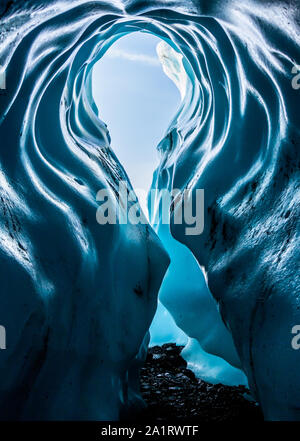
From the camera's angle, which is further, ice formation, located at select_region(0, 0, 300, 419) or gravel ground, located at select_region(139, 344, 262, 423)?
gravel ground, located at select_region(139, 344, 262, 423)

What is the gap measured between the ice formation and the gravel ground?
0.29m

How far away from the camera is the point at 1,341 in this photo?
5.59 ft

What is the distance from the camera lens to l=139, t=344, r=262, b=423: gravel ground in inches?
121

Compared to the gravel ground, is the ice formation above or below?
above

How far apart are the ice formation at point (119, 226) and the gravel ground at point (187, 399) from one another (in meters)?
0.29

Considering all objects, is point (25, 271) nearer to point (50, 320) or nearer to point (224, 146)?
point (50, 320)

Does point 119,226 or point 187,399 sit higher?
point 119,226

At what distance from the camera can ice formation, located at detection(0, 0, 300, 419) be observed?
6.28 ft

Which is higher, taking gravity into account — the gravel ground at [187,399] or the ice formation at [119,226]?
the ice formation at [119,226]

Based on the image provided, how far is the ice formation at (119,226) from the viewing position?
1913mm

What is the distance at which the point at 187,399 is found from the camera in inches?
142

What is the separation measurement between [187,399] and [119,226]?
1.88 metres
